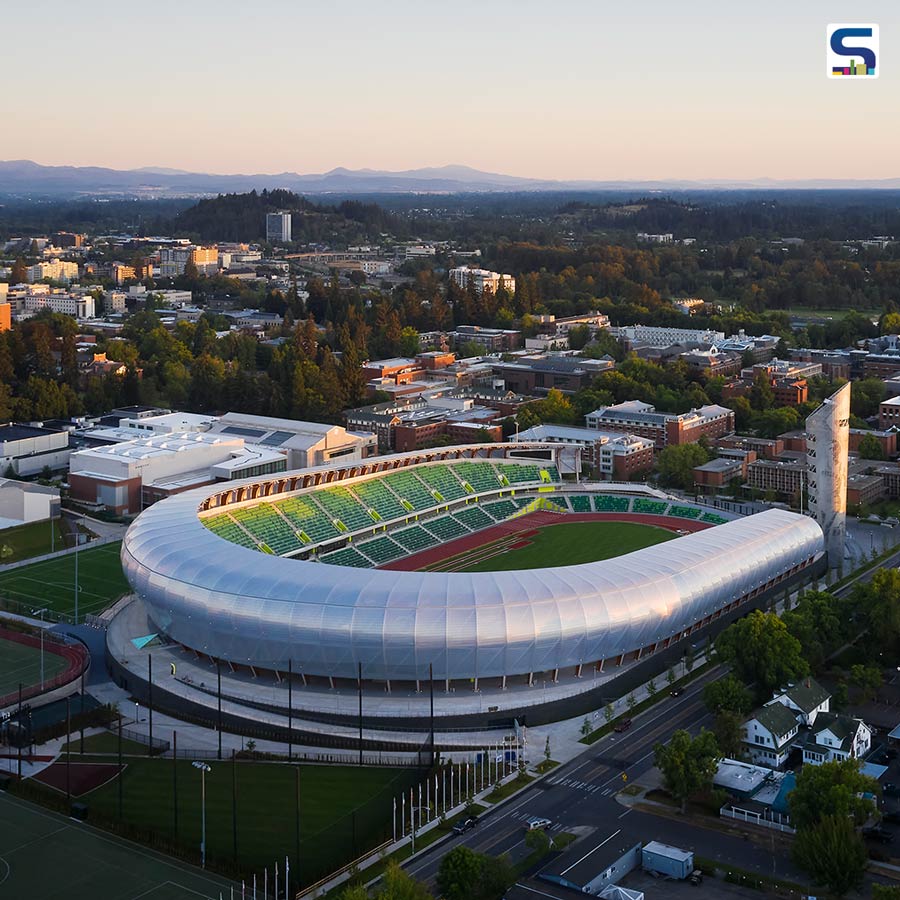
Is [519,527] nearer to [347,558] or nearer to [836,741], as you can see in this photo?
[347,558]

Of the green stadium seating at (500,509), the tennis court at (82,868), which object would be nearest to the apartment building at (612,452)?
the green stadium seating at (500,509)

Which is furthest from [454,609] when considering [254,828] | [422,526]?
[422,526]

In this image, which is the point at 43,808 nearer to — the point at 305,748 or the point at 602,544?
the point at 305,748

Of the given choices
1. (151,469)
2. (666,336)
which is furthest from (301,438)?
(666,336)

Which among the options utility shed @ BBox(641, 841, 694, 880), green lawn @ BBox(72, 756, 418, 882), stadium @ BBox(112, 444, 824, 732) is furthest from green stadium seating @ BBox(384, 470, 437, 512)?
utility shed @ BBox(641, 841, 694, 880)

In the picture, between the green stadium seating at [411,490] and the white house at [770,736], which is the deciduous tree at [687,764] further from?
the green stadium seating at [411,490]

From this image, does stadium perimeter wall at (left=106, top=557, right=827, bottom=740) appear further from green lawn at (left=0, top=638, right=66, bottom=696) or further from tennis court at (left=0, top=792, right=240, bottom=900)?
tennis court at (left=0, top=792, right=240, bottom=900)
